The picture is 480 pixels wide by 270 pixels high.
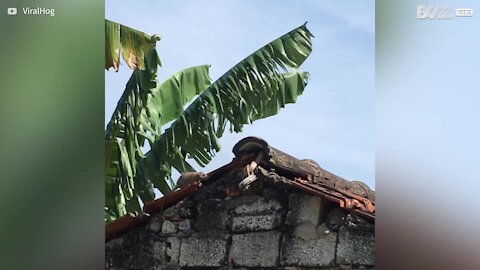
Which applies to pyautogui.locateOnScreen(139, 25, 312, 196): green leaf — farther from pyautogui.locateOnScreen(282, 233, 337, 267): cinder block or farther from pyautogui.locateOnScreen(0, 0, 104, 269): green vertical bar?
pyautogui.locateOnScreen(282, 233, 337, 267): cinder block

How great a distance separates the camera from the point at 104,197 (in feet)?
10.9

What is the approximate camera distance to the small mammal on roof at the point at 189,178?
3.40m

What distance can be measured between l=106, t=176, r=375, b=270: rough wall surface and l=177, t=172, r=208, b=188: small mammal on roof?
57mm

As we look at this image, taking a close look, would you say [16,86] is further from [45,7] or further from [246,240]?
[246,240]

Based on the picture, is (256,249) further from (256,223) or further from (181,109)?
(181,109)

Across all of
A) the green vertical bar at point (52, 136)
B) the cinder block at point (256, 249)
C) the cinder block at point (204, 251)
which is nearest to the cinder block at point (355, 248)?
the cinder block at point (256, 249)

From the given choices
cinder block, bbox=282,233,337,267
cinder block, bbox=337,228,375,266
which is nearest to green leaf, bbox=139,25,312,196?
cinder block, bbox=282,233,337,267

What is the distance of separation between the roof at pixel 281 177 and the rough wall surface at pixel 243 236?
39 mm

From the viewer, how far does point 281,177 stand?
3.37 metres

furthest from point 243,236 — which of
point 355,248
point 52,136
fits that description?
point 52,136

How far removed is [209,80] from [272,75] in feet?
1.03

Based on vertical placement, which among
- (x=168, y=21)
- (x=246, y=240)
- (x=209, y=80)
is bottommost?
(x=246, y=240)

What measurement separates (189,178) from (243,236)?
39cm

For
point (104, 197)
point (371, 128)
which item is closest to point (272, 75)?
point (371, 128)
